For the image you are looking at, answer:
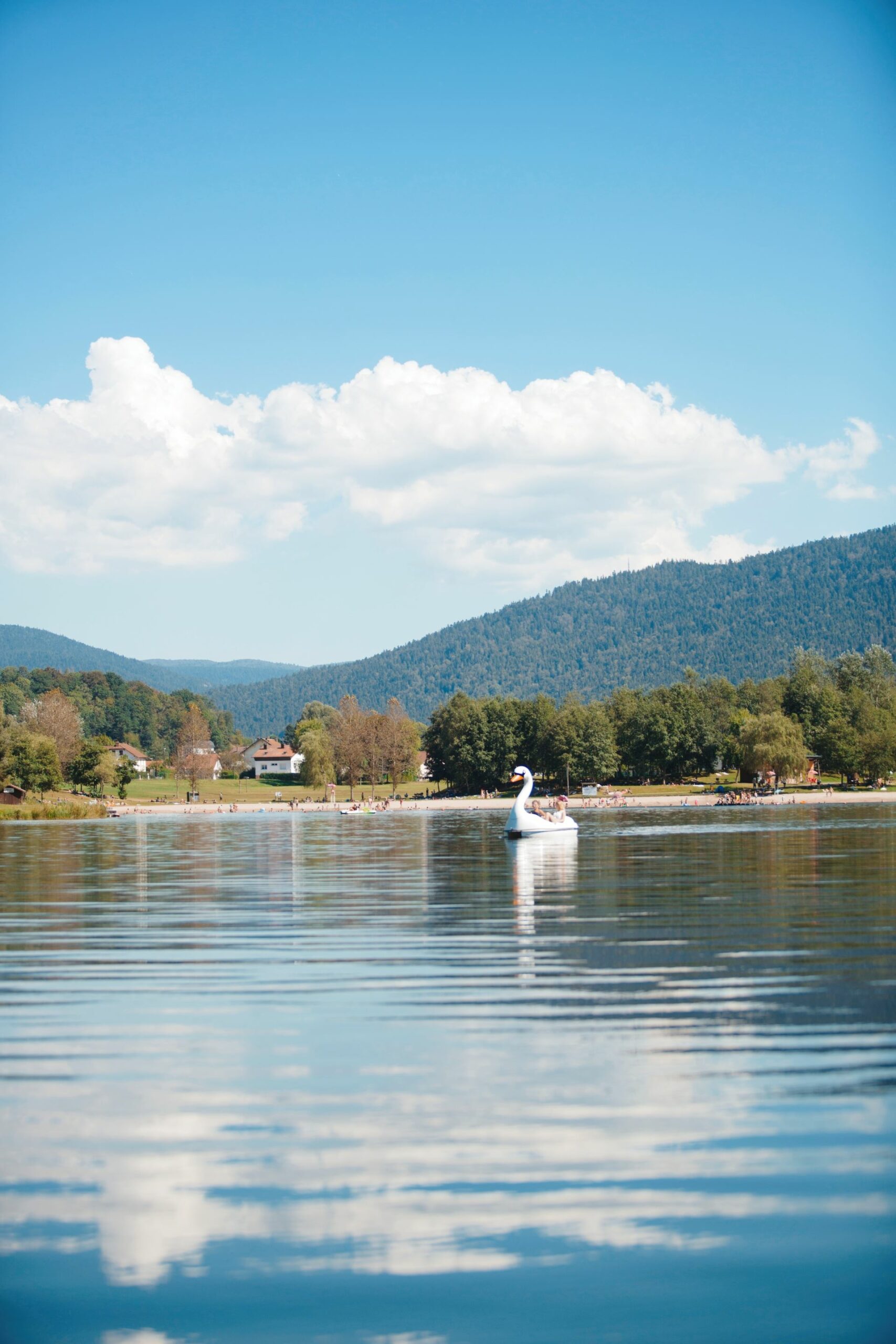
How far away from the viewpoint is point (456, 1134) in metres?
8.19

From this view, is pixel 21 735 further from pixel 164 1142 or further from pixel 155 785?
pixel 164 1142

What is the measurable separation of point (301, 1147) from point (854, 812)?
62.0 meters

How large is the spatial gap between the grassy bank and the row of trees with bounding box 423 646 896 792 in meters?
43.0

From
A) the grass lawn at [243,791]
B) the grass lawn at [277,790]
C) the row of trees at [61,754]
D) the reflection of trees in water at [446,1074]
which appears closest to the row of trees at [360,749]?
the grass lawn at [277,790]

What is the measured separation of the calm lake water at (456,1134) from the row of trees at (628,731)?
9776 cm

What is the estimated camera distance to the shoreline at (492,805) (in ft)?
288

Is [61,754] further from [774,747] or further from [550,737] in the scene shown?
[774,747]

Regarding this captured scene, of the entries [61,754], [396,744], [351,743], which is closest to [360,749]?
[351,743]

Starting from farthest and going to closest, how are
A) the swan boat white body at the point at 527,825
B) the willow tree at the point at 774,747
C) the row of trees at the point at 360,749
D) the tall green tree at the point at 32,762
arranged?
the row of trees at the point at 360,749, the willow tree at the point at 774,747, the tall green tree at the point at 32,762, the swan boat white body at the point at 527,825

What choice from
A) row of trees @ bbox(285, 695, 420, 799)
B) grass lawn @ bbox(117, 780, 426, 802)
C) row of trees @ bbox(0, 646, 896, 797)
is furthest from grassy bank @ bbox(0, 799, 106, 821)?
row of trees @ bbox(285, 695, 420, 799)

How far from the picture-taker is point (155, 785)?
154 m

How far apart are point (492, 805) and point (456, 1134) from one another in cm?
9677

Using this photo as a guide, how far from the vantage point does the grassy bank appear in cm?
8088

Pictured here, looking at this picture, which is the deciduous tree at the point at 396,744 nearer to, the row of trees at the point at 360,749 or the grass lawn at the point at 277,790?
the row of trees at the point at 360,749
